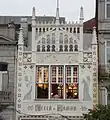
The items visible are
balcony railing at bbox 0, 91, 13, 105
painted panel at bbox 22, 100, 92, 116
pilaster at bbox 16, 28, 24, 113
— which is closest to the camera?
painted panel at bbox 22, 100, 92, 116

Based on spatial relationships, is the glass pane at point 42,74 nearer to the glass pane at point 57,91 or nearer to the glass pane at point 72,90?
the glass pane at point 57,91

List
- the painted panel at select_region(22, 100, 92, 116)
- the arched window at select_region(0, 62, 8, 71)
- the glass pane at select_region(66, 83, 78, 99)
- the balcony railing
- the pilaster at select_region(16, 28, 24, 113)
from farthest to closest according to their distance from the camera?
the arched window at select_region(0, 62, 8, 71)
the glass pane at select_region(66, 83, 78, 99)
the pilaster at select_region(16, 28, 24, 113)
the balcony railing
the painted panel at select_region(22, 100, 92, 116)

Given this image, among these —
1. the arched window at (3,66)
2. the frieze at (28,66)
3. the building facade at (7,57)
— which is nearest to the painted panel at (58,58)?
the frieze at (28,66)

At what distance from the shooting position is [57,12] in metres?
30.7

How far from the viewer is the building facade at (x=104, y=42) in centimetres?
2991

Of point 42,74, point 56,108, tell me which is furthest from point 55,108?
point 42,74

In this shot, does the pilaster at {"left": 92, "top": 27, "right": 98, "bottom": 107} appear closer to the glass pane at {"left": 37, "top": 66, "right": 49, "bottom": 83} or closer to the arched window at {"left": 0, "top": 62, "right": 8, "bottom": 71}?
the glass pane at {"left": 37, "top": 66, "right": 49, "bottom": 83}

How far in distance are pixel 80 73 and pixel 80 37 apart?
8.74ft

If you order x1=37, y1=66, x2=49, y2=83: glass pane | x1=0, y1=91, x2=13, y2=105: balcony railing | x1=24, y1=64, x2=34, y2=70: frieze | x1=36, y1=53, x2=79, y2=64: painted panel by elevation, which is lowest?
x1=0, y1=91, x2=13, y2=105: balcony railing

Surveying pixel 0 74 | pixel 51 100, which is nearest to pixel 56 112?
pixel 51 100

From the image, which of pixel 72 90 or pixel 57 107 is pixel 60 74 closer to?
pixel 72 90

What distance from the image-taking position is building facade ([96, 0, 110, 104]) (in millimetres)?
29906

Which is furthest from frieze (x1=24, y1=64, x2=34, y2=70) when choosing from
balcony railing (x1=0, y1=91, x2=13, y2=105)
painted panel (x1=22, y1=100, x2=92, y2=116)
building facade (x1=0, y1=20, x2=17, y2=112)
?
painted panel (x1=22, y1=100, x2=92, y2=116)

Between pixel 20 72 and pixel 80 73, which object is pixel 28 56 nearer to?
pixel 20 72
